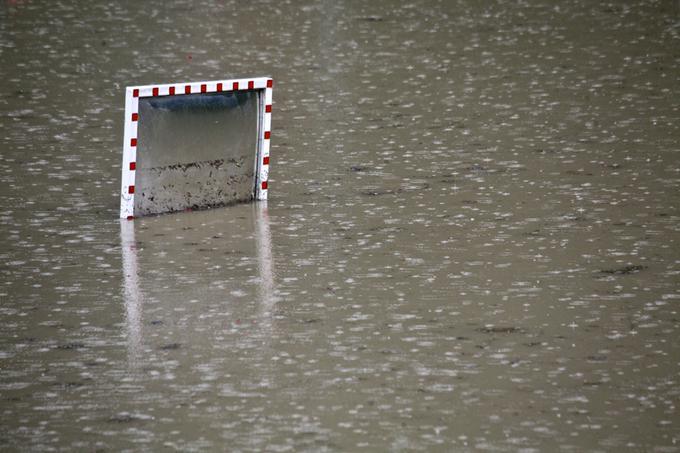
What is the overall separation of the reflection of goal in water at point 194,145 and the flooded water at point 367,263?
19 cm

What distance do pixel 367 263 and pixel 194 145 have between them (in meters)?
1.82

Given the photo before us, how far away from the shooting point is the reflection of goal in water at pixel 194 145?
344 inches

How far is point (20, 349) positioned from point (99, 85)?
675 centimetres

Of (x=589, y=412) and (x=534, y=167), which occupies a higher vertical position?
(x=534, y=167)

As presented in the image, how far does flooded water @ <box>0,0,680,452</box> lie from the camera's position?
5691 millimetres

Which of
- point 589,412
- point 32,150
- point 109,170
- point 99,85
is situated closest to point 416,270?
point 589,412

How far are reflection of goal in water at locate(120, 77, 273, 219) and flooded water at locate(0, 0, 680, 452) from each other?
189mm

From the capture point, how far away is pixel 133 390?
5.97 m

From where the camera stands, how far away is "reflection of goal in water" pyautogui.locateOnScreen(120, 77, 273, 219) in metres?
8.74

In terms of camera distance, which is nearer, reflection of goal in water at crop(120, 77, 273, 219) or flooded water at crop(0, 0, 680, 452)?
flooded water at crop(0, 0, 680, 452)

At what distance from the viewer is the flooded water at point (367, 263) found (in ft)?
18.7

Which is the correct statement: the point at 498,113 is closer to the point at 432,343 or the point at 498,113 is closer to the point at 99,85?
the point at 99,85

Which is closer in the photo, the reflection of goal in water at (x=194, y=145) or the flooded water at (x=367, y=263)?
the flooded water at (x=367, y=263)

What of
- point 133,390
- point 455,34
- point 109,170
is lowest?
point 133,390
